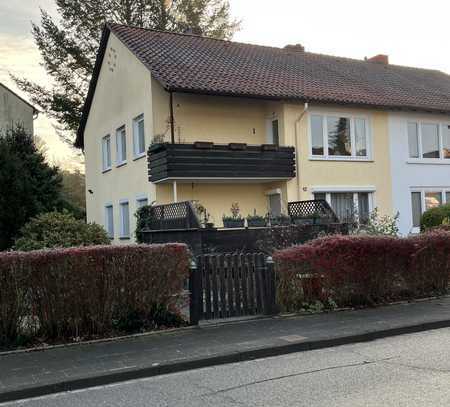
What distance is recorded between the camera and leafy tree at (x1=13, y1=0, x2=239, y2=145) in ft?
105

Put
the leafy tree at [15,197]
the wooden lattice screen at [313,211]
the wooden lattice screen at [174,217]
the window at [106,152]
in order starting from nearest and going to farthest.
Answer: the wooden lattice screen at [174,217], the wooden lattice screen at [313,211], the leafy tree at [15,197], the window at [106,152]

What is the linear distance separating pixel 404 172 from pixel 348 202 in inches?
114

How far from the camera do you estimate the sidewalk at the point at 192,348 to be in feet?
20.9

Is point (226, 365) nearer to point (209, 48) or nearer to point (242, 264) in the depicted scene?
point (242, 264)

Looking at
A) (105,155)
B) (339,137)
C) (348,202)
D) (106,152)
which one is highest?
(106,152)

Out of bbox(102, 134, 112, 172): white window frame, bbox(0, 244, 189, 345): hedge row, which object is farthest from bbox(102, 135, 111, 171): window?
bbox(0, 244, 189, 345): hedge row

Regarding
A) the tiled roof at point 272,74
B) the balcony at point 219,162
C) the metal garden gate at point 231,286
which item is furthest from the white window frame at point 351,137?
the metal garden gate at point 231,286

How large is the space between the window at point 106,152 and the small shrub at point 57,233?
862 cm

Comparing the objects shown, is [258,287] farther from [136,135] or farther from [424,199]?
[424,199]

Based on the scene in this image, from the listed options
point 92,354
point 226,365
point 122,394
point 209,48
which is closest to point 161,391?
point 122,394

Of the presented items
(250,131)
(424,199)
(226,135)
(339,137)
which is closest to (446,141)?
(424,199)

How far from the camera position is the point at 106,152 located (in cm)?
2433

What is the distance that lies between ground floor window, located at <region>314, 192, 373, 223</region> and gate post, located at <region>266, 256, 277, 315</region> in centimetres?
1049

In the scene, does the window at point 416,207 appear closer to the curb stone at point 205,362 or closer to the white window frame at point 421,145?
the white window frame at point 421,145
